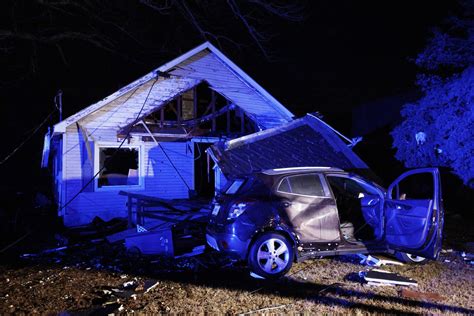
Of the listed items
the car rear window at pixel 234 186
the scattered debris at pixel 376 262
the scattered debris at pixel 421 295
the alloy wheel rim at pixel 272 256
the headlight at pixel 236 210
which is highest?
the car rear window at pixel 234 186

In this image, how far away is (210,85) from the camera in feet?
42.3

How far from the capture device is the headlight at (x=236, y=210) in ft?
18.9

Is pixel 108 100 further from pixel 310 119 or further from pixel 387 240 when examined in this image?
pixel 387 240

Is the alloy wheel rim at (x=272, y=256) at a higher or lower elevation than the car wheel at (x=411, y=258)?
higher

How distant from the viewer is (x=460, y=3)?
38.1ft

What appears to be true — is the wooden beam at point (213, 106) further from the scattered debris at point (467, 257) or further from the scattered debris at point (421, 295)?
the scattered debris at point (421, 295)

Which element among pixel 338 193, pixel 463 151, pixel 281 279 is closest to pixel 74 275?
pixel 281 279

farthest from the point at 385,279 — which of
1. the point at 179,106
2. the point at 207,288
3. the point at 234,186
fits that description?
the point at 179,106

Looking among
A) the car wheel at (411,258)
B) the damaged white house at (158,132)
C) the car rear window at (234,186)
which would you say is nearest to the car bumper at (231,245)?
the car rear window at (234,186)

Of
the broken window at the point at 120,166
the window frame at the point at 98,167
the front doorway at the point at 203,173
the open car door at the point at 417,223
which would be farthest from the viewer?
the front doorway at the point at 203,173

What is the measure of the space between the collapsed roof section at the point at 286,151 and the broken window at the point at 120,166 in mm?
3432

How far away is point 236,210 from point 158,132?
6831mm

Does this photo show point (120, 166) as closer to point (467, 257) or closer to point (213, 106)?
point (213, 106)

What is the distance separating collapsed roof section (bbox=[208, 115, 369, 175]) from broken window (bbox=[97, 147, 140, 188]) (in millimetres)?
3432
